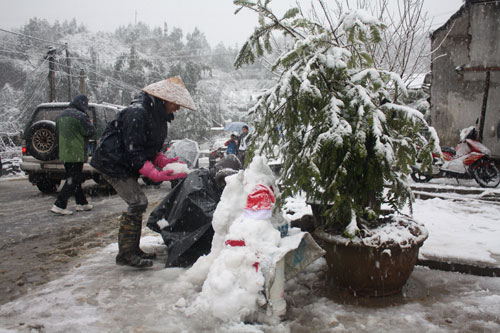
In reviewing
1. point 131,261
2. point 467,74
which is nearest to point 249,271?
point 131,261

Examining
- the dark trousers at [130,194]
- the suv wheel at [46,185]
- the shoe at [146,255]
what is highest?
the dark trousers at [130,194]

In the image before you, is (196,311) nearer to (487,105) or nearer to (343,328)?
Result: (343,328)

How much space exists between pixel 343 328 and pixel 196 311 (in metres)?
1.05

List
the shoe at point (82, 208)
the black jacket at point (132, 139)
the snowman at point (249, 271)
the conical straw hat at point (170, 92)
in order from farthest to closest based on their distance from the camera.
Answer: the shoe at point (82, 208) < the conical straw hat at point (170, 92) < the black jacket at point (132, 139) < the snowman at point (249, 271)

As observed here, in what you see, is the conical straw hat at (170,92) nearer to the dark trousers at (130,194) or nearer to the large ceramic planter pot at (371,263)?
the dark trousers at (130,194)

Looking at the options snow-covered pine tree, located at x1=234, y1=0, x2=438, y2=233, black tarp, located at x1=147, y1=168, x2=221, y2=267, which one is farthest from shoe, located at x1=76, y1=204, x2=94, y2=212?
snow-covered pine tree, located at x1=234, y1=0, x2=438, y2=233

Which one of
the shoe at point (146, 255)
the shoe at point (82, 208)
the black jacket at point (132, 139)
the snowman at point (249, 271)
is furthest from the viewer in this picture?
the shoe at point (82, 208)

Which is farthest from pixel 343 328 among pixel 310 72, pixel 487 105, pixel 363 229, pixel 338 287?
pixel 487 105

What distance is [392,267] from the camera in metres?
2.80

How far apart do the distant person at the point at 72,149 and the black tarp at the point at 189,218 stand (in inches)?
111

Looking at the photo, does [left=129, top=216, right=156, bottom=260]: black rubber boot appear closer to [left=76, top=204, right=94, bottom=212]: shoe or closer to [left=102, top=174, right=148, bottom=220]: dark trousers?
[left=102, top=174, right=148, bottom=220]: dark trousers

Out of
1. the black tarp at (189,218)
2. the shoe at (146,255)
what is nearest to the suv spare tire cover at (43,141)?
the black tarp at (189,218)

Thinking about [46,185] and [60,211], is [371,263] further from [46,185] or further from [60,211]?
[46,185]

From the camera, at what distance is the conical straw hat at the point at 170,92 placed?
352cm
